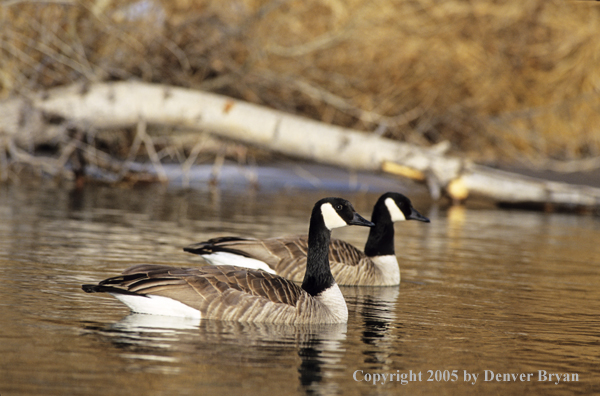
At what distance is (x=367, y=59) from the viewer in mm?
21281

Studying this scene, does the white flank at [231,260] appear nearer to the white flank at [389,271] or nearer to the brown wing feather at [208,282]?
the white flank at [389,271]

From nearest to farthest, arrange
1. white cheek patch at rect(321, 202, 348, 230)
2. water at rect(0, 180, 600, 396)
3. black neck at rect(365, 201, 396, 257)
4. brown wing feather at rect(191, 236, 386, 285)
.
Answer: water at rect(0, 180, 600, 396), white cheek patch at rect(321, 202, 348, 230), brown wing feather at rect(191, 236, 386, 285), black neck at rect(365, 201, 396, 257)

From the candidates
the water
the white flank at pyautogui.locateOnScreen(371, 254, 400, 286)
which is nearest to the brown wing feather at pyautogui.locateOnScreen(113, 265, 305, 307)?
the water

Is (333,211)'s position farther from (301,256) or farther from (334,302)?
(301,256)

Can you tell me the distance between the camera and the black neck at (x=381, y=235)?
10.0m

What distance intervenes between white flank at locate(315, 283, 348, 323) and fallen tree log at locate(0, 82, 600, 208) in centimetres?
933

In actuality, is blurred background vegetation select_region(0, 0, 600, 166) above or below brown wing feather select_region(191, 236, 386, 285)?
above

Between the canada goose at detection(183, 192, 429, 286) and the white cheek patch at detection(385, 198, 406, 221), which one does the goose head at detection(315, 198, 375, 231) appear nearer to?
the canada goose at detection(183, 192, 429, 286)

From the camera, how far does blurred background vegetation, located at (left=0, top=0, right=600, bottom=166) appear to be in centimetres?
1688

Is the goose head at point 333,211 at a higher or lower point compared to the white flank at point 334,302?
higher

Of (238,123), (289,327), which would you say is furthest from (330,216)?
(238,123)

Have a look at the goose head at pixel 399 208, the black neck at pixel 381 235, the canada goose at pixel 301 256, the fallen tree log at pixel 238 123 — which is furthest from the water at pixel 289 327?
the fallen tree log at pixel 238 123

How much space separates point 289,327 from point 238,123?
9.95 meters

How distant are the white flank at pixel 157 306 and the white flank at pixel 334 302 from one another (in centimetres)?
115
